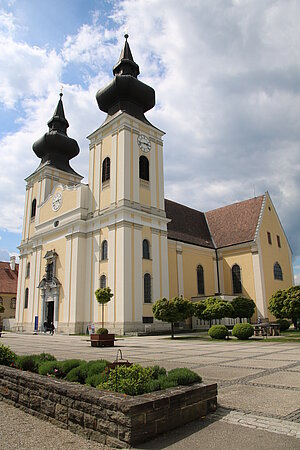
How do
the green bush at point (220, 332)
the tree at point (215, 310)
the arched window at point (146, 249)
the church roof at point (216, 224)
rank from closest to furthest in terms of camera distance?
the green bush at point (220, 332) < the tree at point (215, 310) < the arched window at point (146, 249) < the church roof at point (216, 224)

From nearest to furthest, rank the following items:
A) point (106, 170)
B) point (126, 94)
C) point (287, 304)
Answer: point (287, 304), point (106, 170), point (126, 94)

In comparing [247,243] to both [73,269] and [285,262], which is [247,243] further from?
[73,269]

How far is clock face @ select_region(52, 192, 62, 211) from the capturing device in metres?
38.5

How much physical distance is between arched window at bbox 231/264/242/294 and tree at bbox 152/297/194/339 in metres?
15.1

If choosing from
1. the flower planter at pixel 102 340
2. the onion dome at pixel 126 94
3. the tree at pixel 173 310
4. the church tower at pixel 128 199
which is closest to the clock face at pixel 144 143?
the church tower at pixel 128 199

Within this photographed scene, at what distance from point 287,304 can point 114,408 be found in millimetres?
20750

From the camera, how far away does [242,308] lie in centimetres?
3244

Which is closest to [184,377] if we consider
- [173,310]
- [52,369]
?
[52,369]

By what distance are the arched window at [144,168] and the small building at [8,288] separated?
37357mm

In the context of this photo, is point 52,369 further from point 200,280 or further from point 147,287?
point 200,280

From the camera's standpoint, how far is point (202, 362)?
11.4 metres

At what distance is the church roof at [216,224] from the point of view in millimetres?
39281

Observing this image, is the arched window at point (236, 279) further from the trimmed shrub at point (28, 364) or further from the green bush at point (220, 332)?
the trimmed shrub at point (28, 364)

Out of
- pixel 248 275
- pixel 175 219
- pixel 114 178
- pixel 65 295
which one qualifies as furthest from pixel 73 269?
pixel 248 275
